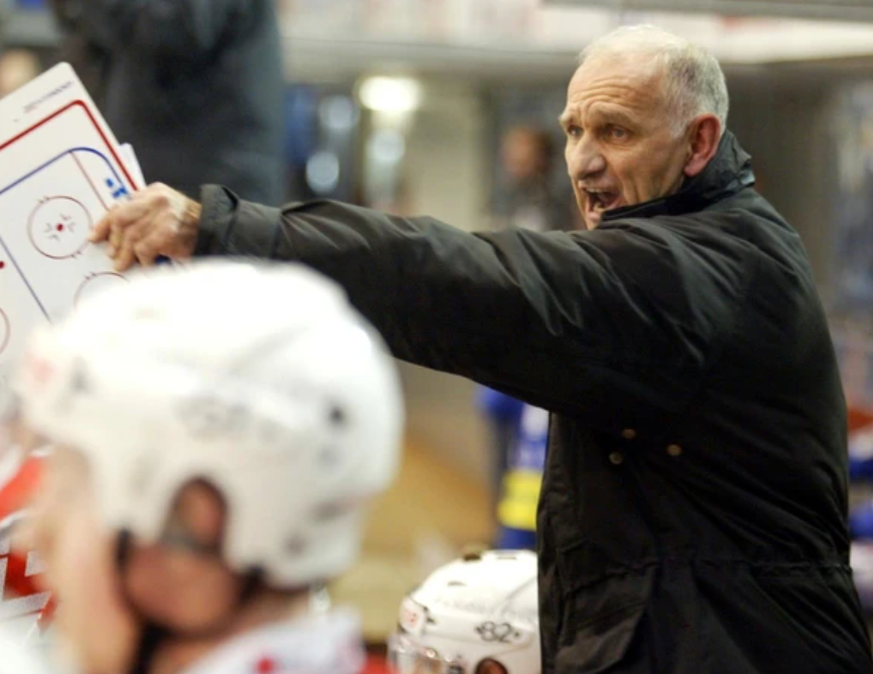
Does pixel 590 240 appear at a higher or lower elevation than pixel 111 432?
lower

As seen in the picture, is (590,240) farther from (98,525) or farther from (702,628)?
(98,525)

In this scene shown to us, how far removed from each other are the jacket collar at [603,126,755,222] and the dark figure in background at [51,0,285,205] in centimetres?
126

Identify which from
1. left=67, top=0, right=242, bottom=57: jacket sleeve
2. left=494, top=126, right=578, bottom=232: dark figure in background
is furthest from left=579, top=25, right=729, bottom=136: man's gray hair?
left=494, top=126, right=578, bottom=232: dark figure in background

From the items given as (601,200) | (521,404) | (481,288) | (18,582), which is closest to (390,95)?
(521,404)

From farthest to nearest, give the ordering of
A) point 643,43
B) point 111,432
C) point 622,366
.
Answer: point 643,43 < point 622,366 < point 111,432

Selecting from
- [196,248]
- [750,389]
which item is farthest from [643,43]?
[196,248]

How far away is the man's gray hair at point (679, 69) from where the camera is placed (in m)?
2.59

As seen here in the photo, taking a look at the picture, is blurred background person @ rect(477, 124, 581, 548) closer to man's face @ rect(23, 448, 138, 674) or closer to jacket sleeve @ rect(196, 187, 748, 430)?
jacket sleeve @ rect(196, 187, 748, 430)

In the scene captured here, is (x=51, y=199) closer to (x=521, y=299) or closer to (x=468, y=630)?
(x=521, y=299)

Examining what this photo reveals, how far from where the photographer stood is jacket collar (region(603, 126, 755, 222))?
2512 millimetres

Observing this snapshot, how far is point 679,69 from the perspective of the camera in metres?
2.59

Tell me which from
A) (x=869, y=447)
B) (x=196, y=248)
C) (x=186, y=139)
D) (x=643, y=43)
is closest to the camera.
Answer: (x=196, y=248)

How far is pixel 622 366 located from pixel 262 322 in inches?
43.2

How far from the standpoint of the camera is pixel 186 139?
3500mm
